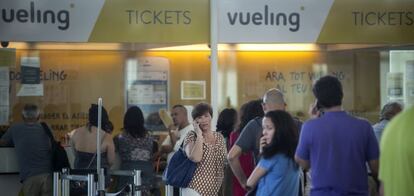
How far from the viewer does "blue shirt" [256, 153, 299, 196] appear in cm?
636

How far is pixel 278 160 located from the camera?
20.9 feet

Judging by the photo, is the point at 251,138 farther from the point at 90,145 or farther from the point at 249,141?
the point at 90,145

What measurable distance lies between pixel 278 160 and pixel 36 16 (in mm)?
4515

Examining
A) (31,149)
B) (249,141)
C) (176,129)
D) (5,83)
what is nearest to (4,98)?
(5,83)

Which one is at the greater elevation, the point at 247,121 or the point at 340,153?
the point at 247,121

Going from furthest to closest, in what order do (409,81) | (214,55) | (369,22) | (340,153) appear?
(409,81) → (369,22) → (214,55) → (340,153)

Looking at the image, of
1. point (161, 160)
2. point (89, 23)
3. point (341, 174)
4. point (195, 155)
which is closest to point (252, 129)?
point (195, 155)

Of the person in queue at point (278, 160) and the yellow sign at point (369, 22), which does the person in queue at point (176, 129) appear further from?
the person in queue at point (278, 160)

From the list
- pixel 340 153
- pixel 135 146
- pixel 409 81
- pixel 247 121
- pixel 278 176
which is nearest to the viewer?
pixel 340 153

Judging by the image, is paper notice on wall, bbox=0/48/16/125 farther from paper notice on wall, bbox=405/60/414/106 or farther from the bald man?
paper notice on wall, bbox=405/60/414/106

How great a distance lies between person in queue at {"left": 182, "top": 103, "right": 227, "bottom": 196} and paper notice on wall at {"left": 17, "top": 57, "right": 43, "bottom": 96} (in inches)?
116

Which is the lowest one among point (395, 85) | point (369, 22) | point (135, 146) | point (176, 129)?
point (135, 146)

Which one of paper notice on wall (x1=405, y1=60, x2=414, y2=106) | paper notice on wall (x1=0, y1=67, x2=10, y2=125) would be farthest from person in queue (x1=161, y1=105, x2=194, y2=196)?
paper notice on wall (x1=405, y1=60, x2=414, y2=106)

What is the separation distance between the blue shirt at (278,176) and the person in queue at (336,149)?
1.64 ft
